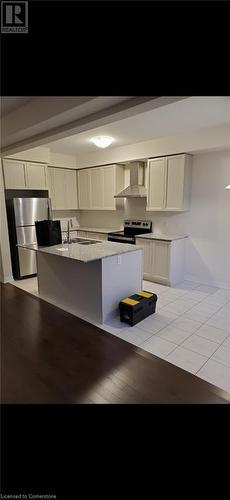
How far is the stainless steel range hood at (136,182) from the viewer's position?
510 cm

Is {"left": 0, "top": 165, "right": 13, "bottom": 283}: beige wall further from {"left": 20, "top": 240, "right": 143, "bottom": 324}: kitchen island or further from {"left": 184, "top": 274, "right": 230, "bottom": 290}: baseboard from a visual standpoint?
{"left": 184, "top": 274, "right": 230, "bottom": 290}: baseboard

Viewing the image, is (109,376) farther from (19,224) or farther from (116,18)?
(19,224)

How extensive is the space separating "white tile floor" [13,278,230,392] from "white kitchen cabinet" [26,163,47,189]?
2.23 metres

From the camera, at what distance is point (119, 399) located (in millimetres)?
1893

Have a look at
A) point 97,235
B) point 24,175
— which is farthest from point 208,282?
point 24,175

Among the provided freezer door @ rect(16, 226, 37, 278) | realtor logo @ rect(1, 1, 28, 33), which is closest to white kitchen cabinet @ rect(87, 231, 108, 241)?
freezer door @ rect(16, 226, 37, 278)

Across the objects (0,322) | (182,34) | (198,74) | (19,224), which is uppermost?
(182,34)

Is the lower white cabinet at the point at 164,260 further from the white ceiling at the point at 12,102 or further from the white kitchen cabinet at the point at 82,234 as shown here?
the white ceiling at the point at 12,102

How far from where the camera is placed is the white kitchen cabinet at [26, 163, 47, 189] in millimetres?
4898

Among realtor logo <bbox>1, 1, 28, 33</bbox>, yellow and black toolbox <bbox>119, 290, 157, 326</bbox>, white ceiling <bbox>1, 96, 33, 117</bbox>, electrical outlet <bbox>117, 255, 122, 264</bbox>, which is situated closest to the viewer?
realtor logo <bbox>1, 1, 28, 33</bbox>
